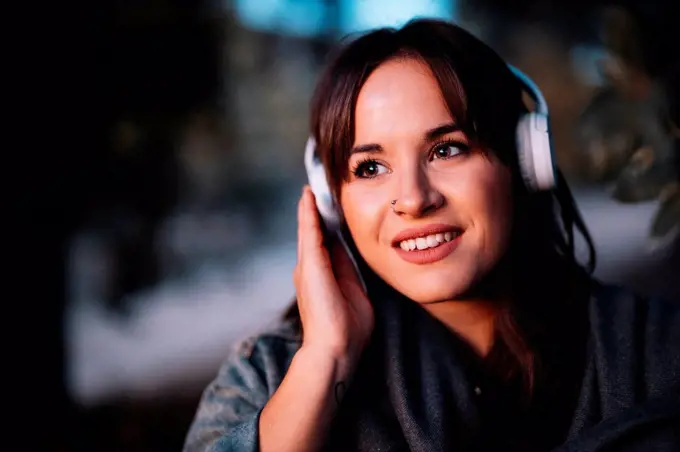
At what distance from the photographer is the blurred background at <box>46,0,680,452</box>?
129 cm

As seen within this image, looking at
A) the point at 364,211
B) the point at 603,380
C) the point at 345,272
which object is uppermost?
the point at 364,211

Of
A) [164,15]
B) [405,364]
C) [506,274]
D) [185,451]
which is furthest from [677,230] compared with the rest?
[164,15]

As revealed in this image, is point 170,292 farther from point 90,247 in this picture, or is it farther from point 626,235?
point 626,235

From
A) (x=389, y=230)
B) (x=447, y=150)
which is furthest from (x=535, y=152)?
(x=389, y=230)

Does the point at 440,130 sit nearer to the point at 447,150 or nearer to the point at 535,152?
the point at 447,150

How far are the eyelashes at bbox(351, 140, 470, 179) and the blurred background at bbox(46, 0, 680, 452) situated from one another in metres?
0.27

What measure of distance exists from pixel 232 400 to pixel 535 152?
2.06ft

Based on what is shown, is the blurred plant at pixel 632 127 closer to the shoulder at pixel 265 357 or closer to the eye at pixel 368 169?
the eye at pixel 368 169

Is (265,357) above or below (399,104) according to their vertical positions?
below

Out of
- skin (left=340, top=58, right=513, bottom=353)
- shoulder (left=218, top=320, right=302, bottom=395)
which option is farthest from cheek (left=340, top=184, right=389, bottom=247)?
shoulder (left=218, top=320, right=302, bottom=395)

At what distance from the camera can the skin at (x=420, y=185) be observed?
0.87 metres

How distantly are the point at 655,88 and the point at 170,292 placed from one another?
6.84 feet

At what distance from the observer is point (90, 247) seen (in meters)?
1.76

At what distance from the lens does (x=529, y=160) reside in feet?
3.09
